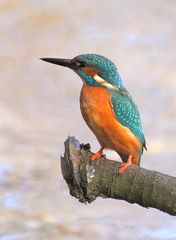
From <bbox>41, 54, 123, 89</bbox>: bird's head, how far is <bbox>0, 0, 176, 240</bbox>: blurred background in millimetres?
1913

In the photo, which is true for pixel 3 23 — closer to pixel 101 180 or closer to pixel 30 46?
pixel 30 46

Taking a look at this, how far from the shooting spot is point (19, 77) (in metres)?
5.66

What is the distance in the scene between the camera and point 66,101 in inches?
211

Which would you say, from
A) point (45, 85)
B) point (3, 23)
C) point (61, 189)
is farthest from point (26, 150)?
point (3, 23)

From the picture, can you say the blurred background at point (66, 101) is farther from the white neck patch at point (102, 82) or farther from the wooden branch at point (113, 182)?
the wooden branch at point (113, 182)

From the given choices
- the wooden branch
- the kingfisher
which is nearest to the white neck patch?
the kingfisher

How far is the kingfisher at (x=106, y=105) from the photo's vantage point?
212 centimetres

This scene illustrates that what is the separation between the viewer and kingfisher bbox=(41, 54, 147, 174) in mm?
2117

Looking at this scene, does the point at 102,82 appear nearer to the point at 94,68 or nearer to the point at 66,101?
the point at 94,68

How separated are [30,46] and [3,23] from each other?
0.43m

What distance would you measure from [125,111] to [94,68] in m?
0.15

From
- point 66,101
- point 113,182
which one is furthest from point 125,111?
point 66,101

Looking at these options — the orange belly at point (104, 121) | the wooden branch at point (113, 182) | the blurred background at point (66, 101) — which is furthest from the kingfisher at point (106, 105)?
the blurred background at point (66, 101)

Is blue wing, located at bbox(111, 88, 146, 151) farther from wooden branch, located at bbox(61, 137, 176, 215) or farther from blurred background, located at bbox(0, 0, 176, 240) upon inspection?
blurred background, located at bbox(0, 0, 176, 240)
